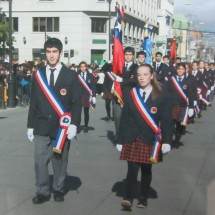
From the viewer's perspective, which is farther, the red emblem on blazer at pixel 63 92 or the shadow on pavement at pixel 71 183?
the shadow on pavement at pixel 71 183

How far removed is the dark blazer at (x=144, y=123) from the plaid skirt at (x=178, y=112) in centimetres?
493

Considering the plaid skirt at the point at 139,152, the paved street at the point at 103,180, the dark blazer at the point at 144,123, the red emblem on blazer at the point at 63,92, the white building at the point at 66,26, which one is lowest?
the paved street at the point at 103,180

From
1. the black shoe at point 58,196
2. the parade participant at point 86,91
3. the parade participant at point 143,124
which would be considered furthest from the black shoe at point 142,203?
the parade participant at point 86,91

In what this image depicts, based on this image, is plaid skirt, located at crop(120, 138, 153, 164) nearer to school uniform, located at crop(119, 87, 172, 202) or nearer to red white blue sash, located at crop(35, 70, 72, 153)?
school uniform, located at crop(119, 87, 172, 202)

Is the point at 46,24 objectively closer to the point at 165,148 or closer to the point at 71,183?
the point at 71,183

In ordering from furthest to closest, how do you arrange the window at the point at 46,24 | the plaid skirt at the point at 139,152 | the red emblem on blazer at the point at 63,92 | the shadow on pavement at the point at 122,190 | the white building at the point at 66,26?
1. the window at the point at 46,24
2. the white building at the point at 66,26
3. the shadow on pavement at the point at 122,190
4. the red emblem on blazer at the point at 63,92
5. the plaid skirt at the point at 139,152

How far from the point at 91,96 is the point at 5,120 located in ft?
11.1

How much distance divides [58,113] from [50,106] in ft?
0.41

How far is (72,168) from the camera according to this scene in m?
8.04

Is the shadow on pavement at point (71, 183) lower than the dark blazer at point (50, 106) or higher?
lower

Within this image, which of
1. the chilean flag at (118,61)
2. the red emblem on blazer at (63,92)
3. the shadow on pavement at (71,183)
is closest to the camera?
the red emblem on blazer at (63,92)

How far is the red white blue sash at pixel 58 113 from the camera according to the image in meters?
5.90

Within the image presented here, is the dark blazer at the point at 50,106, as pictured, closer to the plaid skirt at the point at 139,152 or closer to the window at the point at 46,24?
the plaid skirt at the point at 139,152

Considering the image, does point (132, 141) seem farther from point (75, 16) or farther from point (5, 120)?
point (75, 16)
